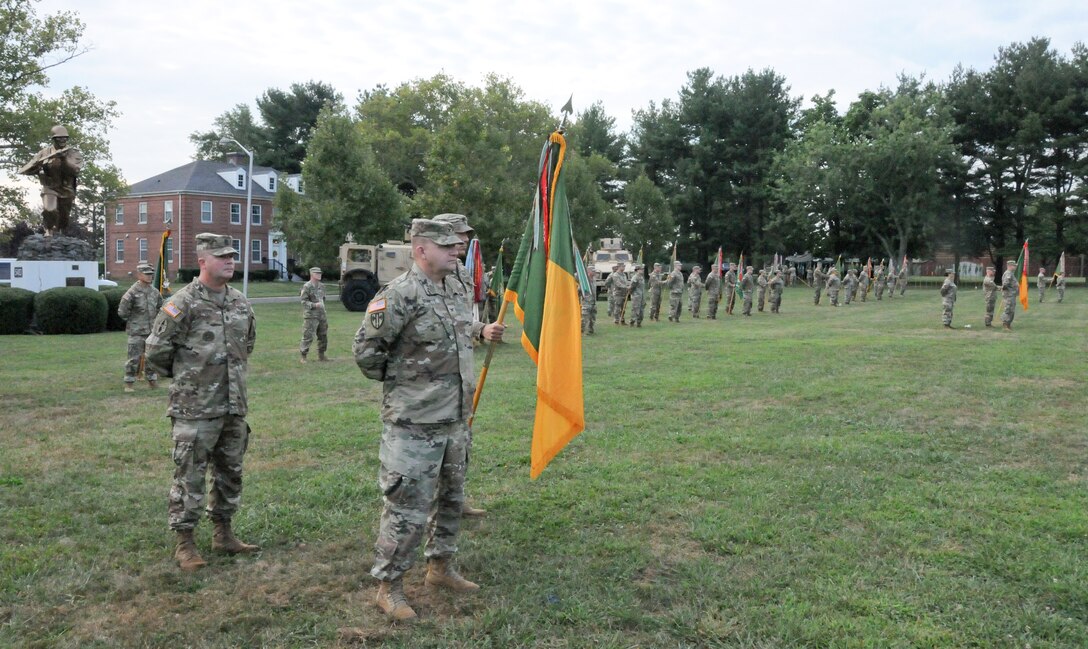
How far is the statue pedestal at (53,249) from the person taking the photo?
892 inches

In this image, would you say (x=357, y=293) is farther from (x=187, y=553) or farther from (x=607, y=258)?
(x=187, y=553)

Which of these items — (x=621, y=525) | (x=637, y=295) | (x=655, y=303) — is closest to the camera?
(x=621, y=525)

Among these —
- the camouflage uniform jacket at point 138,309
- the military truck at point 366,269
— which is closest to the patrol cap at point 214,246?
the camouflage uniform jacket at point 138,309

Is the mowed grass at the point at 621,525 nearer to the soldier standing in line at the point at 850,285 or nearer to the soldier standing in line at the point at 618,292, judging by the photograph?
the soldier standing in line at the point at 618,292

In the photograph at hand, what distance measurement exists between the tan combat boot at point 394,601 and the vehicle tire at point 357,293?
26.0 metres

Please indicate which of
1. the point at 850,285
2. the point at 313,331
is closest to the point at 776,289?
the point at 850,285

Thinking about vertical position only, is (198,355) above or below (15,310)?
above

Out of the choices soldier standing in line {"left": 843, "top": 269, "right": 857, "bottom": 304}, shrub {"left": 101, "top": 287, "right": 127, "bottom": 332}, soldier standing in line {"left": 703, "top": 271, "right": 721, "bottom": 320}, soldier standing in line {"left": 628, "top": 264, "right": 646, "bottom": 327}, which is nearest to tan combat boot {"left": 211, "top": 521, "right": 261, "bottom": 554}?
shrub {"left": 101, "top": 287, "right": 127, "bottom": 332}

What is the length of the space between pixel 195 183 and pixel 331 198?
23.8m

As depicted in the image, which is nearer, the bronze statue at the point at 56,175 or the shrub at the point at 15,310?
the shrub at the point at 15,310

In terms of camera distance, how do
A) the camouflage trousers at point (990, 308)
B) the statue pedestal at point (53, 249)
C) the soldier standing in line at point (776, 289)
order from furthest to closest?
the soldier standing in line at point (776, 289) < the statue pedestal at point (53, 249) < the camouflage trousers at point (990, 308)

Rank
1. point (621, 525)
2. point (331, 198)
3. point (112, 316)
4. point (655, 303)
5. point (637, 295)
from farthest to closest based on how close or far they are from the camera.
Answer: point (331, 198) → point (655, 303) → point (637, 295) → point (112, 316) → point (621, 525)

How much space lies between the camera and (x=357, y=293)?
98.7 ft

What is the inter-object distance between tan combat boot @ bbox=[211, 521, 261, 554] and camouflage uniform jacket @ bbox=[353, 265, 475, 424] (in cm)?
167
